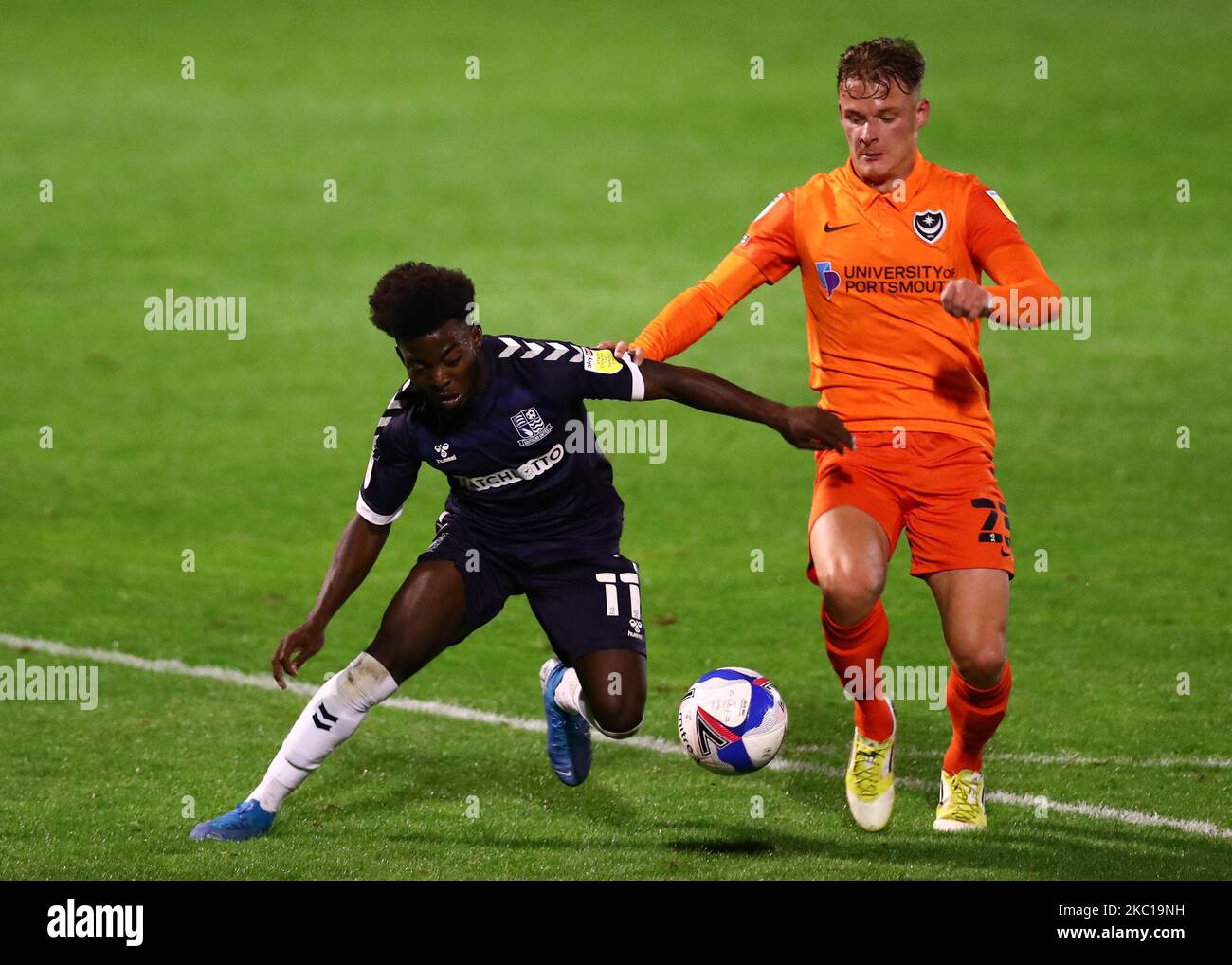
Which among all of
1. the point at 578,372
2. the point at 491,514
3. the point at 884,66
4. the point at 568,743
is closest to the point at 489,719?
the point at 568,743

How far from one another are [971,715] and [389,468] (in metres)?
2.57

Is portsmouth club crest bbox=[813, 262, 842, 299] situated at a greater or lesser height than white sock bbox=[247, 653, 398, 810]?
greater

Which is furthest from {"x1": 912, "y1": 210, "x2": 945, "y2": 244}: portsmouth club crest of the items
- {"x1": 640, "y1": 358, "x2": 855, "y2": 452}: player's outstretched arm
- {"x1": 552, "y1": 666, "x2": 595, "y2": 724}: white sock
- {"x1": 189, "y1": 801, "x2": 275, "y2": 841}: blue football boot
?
{"x1": 189, "y1": 801, "x2": 275, "y2": 841}: blue football boot

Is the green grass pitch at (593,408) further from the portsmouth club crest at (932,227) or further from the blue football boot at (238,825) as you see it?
the portsmouth club crest at (932,227)

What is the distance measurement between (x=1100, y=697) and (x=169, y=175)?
15936mm

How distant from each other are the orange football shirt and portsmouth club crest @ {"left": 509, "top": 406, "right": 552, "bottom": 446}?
572 mm

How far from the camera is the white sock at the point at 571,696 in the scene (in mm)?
7598

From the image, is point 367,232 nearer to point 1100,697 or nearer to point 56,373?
point 56,373

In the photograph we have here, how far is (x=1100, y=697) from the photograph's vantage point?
920cm

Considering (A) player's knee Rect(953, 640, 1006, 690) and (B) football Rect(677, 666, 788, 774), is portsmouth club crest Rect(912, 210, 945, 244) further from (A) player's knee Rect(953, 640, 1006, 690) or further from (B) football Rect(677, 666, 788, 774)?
(B) football Rect(677, 666, 788, 774)

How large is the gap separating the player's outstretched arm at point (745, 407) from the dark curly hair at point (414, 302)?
0.83 meters

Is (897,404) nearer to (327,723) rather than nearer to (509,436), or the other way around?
(509,436)

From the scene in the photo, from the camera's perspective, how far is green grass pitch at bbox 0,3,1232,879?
24.4 ft

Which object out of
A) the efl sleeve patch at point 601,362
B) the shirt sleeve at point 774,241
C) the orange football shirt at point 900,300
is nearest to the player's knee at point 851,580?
the orange football shirt at point 900,300
